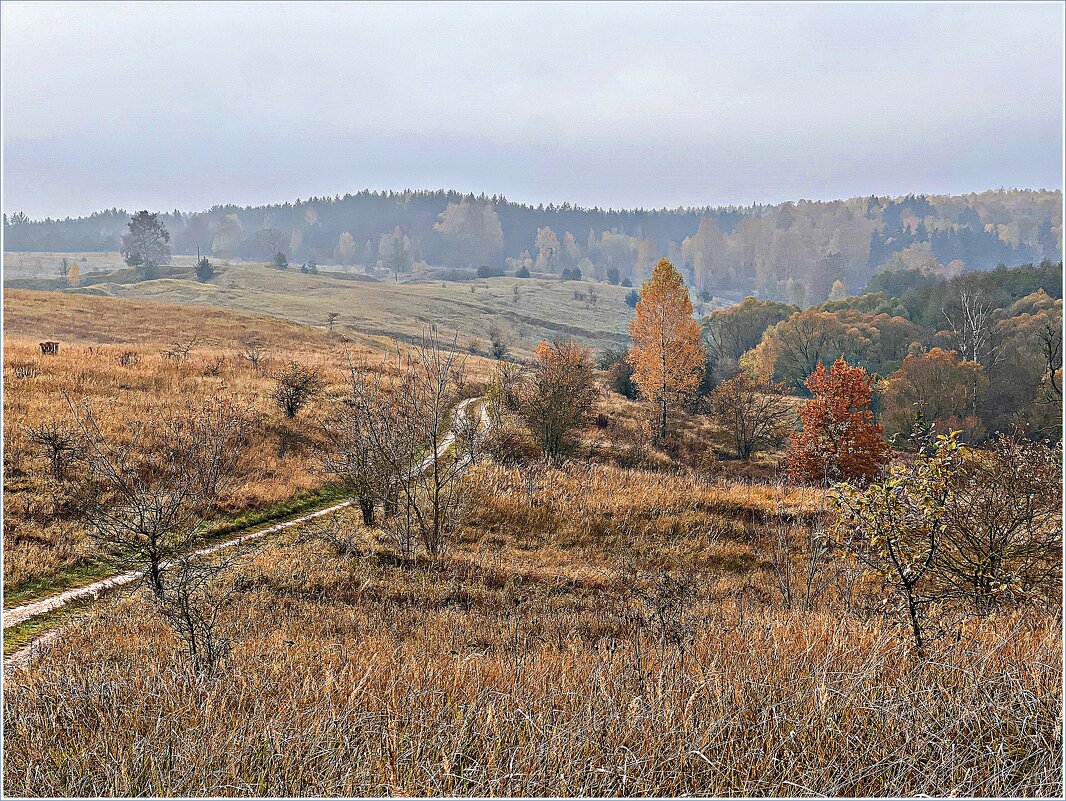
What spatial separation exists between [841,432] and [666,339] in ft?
47.5

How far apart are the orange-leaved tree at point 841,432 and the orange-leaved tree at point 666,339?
869 centimetres

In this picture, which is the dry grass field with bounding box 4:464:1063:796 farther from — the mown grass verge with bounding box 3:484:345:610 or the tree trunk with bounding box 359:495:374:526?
the tree trunk with bounding box 359:495:374:526

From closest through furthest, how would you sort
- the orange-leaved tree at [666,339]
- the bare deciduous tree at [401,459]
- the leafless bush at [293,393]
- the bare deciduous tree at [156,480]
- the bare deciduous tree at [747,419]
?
the bare deciduous tree at [156,480], the bare deciduous tree at [401,459], the leafless bush at [293,393], the bare deciduous tree at [747,419], the orange-leaved tree at [666,339]

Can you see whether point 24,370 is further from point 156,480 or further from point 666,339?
point 666,339

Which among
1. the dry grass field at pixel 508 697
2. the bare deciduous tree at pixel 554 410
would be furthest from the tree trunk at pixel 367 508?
the bare deciduous tree at pixel 554 410

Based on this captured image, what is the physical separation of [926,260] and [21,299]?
16459 centimetres

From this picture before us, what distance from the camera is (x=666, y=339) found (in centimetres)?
3969

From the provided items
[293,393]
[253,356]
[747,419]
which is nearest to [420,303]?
[253,356]

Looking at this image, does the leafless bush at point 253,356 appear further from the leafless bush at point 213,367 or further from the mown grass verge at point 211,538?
the mown grass verge at point 211,538

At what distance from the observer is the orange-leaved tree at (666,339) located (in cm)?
3906

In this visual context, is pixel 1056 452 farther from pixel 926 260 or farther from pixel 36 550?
pixel 926 260

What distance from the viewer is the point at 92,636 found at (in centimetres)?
725

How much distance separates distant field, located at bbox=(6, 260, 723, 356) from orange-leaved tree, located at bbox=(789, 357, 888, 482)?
52693mm

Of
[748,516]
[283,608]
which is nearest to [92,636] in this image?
[283,608]
